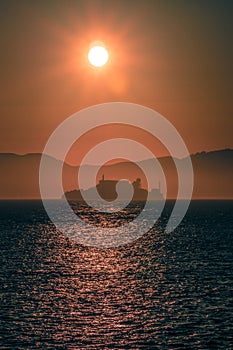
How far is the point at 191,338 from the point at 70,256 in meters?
74.3

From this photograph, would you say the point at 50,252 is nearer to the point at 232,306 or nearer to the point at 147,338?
the point at 232,306

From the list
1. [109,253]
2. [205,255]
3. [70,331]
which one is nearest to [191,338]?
[70,331]

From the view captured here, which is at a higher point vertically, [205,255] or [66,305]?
[205,255]

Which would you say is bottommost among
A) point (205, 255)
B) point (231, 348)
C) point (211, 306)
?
point (231, 348)

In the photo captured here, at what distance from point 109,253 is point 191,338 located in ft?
262

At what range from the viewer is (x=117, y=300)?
76.5 metres

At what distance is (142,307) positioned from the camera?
238 ft

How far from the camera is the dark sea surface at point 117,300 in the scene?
5844 centimetres

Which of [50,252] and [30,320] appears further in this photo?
[50,252]

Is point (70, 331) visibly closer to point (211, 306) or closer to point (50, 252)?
point (211, 306)

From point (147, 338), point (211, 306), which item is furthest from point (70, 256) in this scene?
point (147, 338)

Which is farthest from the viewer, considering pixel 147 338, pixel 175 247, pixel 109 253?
pixel 175 247

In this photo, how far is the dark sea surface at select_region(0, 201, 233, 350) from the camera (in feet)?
192

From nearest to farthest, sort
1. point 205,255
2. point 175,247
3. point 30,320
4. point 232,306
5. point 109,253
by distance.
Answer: point 30,320 → point 232,306 → point 205,255 → point 109,253 → point 175,247
